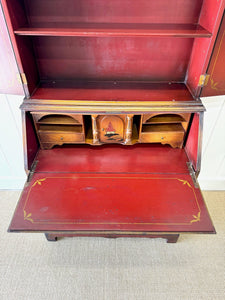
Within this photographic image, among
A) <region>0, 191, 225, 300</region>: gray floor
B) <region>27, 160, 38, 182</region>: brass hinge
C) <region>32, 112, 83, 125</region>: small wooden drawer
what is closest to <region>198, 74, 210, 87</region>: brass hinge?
<region>32, 112, 83, 125</region>: small wooden drawer

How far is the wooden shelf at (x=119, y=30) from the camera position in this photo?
3.79ft

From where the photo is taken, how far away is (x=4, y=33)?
3.84ft

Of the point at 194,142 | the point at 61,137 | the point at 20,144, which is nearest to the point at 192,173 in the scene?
the point at 194,142

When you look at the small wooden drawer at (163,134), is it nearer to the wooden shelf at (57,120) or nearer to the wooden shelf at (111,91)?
the wooden shelf at (111,91)

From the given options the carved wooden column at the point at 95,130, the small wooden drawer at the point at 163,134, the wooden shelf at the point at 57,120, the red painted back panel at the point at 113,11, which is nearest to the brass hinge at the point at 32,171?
the wooden shelf at the point at 57,120

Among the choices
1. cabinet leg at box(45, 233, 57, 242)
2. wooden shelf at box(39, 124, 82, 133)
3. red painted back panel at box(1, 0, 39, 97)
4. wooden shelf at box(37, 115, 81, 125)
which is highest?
red painted back panel at box(1, 0, 39, 97)

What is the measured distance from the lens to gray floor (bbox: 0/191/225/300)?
5.24ft

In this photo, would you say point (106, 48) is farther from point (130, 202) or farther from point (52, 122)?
point (130, 202)

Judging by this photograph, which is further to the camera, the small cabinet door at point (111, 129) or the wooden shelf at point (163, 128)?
the wooden shelf at point (163, 128)

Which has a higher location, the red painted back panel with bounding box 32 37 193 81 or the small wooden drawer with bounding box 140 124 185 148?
the red painted back panel with bounding box 32 37 193 81

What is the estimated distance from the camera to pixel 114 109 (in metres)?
1.33

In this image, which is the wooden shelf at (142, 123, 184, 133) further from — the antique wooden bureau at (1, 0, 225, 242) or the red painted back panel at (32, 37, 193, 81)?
the red painted back panel at (32, 37, 193, 81)

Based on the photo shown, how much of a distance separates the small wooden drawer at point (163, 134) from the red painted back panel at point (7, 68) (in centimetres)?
92

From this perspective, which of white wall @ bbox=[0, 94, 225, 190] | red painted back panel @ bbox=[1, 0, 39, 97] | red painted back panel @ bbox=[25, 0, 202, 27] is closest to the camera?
red painted back panel @ bbox=[1, 0, 39, 97]
